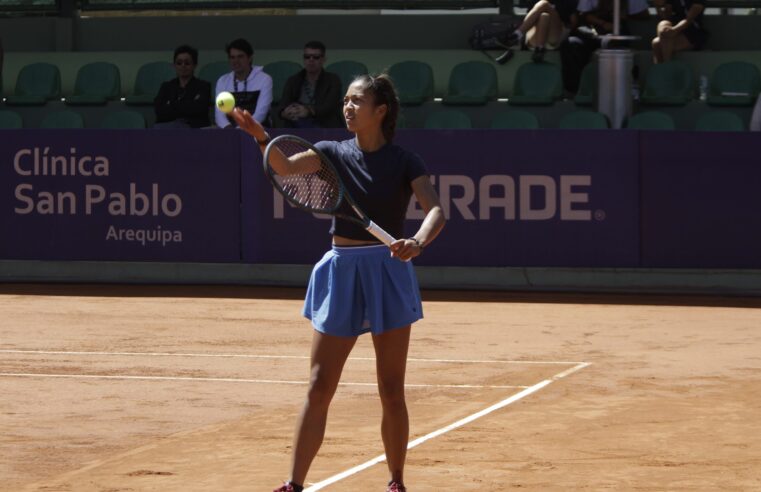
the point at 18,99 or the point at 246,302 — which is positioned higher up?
the point at 18,99

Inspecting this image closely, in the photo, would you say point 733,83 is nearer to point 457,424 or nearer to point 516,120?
point 516,120

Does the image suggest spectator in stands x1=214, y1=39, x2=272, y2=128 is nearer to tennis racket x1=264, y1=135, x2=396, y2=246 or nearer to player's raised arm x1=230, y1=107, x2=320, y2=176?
tennis racket x1=264, y1=135, x2=396, y2=246

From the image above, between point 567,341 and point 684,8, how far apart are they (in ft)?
25.8

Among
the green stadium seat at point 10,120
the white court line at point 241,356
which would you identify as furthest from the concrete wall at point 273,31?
the white court line at point 241,356

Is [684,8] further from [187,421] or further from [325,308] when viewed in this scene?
[325,308]

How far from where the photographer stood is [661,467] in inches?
293

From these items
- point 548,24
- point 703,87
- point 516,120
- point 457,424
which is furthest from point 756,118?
point 457,424

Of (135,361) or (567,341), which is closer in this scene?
(135,361)

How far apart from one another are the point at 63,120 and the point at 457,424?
1126cm

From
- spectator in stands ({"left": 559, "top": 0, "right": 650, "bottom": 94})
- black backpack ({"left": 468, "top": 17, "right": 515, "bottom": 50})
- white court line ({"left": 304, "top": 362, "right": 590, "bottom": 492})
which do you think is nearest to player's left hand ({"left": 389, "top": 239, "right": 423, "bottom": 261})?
white court line ({"left": 304, "top": 362, "right": 590, "bottom": 492})

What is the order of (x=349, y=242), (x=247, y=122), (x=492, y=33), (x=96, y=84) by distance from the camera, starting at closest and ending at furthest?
(x=247, y=122)
(x=349, y=242)
(x=492, y=33)
(x=96, y=84)

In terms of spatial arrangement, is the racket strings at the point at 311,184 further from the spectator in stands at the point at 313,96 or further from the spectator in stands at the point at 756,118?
the spectator in stands at the point at 756,118

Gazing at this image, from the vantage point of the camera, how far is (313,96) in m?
16.9

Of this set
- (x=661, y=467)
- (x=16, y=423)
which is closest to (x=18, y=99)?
(x=16, y=423)
